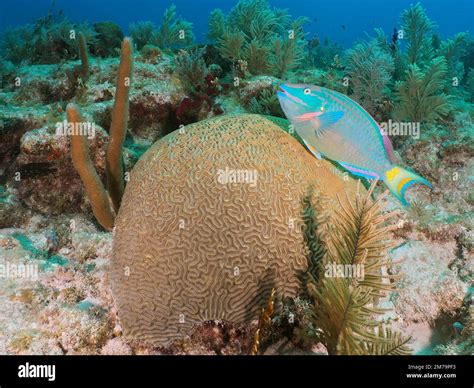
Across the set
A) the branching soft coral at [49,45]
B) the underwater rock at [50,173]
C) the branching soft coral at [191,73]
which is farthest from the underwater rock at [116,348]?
the branching soft coral at [49,45]

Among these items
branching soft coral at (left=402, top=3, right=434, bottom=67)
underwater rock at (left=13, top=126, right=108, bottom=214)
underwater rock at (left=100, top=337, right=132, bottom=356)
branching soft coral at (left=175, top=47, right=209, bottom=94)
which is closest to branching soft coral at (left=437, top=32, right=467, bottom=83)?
branching soft coral at (left=402, top=3, right=434, bottom=67)

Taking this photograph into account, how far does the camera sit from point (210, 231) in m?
2.96

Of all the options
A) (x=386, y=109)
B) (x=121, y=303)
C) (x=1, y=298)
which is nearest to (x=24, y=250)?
(x=1, y=298)

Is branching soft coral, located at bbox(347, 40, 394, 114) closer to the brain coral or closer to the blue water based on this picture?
the brain coral

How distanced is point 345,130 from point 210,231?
53.4 inches

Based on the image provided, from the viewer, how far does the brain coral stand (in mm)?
2811

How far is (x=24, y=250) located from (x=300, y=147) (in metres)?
3.10

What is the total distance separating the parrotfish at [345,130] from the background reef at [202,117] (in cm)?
28

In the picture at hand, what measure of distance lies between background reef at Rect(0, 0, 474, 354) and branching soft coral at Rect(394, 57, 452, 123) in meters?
0.02

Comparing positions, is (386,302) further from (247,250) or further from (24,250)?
(24,250)

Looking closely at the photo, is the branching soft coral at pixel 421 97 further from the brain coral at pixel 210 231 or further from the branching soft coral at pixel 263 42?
the brain coral at pixel 210 231

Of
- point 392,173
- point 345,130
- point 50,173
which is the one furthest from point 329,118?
point 50,173

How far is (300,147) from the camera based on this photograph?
11.4ft

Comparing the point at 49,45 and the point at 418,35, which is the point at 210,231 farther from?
the point at 418,35
